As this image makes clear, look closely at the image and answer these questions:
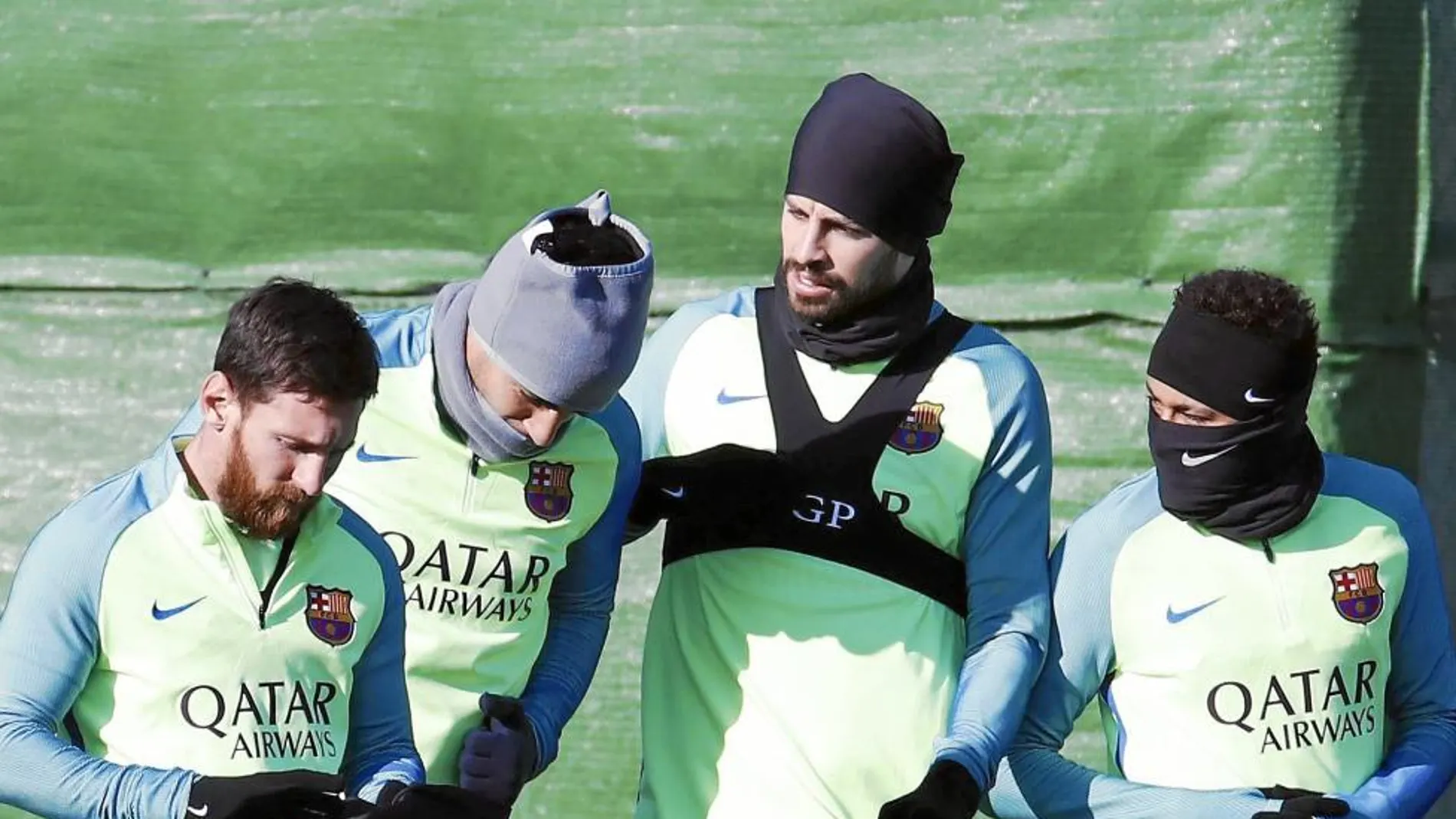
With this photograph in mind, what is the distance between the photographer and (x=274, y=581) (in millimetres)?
2588

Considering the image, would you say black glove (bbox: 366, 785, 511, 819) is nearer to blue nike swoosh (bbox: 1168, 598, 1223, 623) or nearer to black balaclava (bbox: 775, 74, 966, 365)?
black balaclava (bbox: 775, 74, 966, 365)

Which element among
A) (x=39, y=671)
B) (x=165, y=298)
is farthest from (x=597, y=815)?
(x=39, y=671)

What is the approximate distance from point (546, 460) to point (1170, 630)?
90 cm

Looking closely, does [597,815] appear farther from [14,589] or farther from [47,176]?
[14,589]

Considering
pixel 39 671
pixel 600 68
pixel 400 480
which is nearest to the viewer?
pixel 39 671

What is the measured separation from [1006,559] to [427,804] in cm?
88

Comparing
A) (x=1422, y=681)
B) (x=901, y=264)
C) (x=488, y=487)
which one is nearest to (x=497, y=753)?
(x=488, y=487)

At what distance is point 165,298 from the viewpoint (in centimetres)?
453

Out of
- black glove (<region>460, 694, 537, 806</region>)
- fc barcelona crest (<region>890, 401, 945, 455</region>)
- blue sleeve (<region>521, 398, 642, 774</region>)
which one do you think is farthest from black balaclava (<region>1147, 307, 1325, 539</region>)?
black glove (<region>460, 694, 537, 806</region>)

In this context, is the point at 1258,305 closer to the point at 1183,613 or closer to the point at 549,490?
the point at 1183,613

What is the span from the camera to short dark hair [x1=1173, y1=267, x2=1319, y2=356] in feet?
9.86

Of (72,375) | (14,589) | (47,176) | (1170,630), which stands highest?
(47,176)

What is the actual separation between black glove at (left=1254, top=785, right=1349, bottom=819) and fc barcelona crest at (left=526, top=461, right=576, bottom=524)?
1.01 meters

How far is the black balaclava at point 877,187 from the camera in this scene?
2.97m
